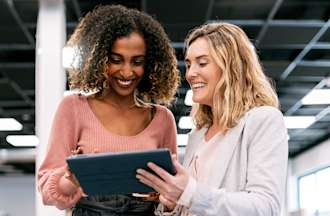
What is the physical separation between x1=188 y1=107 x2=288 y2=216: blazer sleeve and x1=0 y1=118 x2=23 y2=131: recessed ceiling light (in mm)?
7498

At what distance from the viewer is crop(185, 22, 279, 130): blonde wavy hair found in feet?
4.96

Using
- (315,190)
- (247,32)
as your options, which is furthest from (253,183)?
(315,190)

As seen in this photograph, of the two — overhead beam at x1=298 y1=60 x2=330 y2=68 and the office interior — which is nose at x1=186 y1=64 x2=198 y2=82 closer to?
the office interior

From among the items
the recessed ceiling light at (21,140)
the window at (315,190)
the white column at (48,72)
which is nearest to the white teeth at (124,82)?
the white column at (48,72)

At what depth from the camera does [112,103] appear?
6.00 feet

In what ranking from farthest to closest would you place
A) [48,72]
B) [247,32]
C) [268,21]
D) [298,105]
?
[298,105] < [247,32] < [268,21] < [48,72]

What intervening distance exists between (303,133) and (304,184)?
2359 millimetres

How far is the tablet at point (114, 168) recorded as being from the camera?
1.24 meters

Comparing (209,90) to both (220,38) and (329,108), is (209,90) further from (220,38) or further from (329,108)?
(329,108)

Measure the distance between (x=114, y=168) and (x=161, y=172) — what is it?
4.4 inches

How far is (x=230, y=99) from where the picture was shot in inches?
59.9

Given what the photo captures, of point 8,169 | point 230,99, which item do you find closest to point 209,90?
point 230,99

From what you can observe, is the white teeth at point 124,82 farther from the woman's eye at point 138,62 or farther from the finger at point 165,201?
the finger at point 165,201

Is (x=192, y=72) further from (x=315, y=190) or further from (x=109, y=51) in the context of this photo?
(x=315, y=190)
